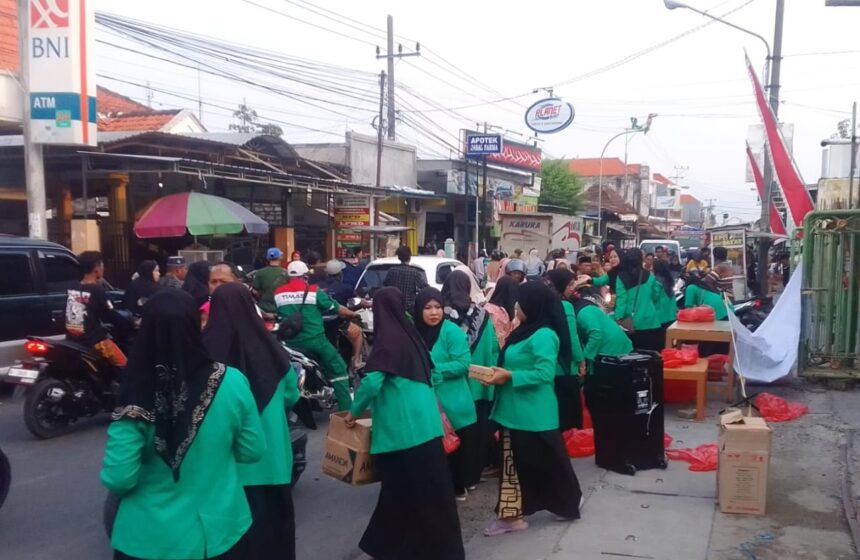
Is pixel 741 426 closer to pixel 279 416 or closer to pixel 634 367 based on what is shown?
pixel 634 367

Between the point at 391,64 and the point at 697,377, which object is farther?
the point at 391,64

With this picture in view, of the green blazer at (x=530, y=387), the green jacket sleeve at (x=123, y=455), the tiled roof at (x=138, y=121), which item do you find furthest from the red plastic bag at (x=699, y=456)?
the tiled roof at (x=138, y=121)

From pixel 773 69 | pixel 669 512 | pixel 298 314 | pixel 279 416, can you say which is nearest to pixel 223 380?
pixel 279 416

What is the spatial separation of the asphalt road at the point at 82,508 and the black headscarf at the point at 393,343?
1.47m

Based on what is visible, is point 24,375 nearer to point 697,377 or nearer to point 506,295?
point 506,295

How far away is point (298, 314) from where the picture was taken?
24.4 ft

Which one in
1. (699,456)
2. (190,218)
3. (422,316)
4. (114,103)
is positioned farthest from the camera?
(114,103)

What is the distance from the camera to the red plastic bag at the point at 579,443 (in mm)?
6988

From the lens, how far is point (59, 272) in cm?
916

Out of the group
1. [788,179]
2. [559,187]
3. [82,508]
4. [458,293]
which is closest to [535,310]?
[458,293]

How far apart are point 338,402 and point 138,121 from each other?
17.6 meters

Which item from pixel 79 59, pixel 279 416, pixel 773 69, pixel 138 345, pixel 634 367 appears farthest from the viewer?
pixel 773 69

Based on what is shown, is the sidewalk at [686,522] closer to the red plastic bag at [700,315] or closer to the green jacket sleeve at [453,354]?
the green jacket sleeve at [453,354]

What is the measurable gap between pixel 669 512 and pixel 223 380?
12.1 feet
